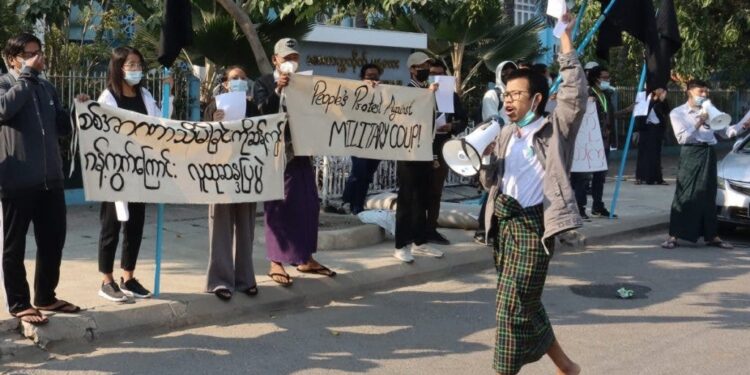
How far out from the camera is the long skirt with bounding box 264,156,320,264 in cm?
752

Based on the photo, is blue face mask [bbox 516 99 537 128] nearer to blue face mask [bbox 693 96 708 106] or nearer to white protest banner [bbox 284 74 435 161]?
white protest banner [bbox 284 74 435 161]

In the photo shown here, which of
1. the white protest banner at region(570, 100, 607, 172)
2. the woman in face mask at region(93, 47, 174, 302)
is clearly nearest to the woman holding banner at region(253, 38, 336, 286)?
the woman in face mask at region(93, 47, 174, 302)

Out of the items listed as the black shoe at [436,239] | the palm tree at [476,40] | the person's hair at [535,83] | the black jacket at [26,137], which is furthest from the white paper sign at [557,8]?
the palm tree at [476,40]

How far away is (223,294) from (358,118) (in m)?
2.02

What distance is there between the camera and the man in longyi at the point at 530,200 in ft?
16.0

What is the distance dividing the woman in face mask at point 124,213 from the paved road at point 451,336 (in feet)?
1.92

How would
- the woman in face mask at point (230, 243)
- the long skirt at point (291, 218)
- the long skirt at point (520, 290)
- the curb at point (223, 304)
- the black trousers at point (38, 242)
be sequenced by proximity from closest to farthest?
1. the long skirt at point (520, 290)
2. the black trousers at point (38, 242)
3. the curb at point (223, 304)
4. the woman in face mask at point (230, 243)
5. the long skirt at point (291, 218)

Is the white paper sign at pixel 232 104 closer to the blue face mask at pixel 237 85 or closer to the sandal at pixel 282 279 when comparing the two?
the blue face mask at pixel 237 85

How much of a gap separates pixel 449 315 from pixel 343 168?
17.2 ft

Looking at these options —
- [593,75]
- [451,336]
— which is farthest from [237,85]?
[593,75]

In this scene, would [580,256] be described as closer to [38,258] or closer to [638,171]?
[38,258]

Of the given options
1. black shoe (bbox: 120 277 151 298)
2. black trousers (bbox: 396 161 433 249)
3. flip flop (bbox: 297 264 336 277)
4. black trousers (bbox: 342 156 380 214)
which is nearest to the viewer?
black shoe (bbox: 120 277 151 298)

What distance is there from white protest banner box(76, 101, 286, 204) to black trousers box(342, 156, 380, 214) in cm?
428

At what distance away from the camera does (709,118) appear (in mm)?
9844
